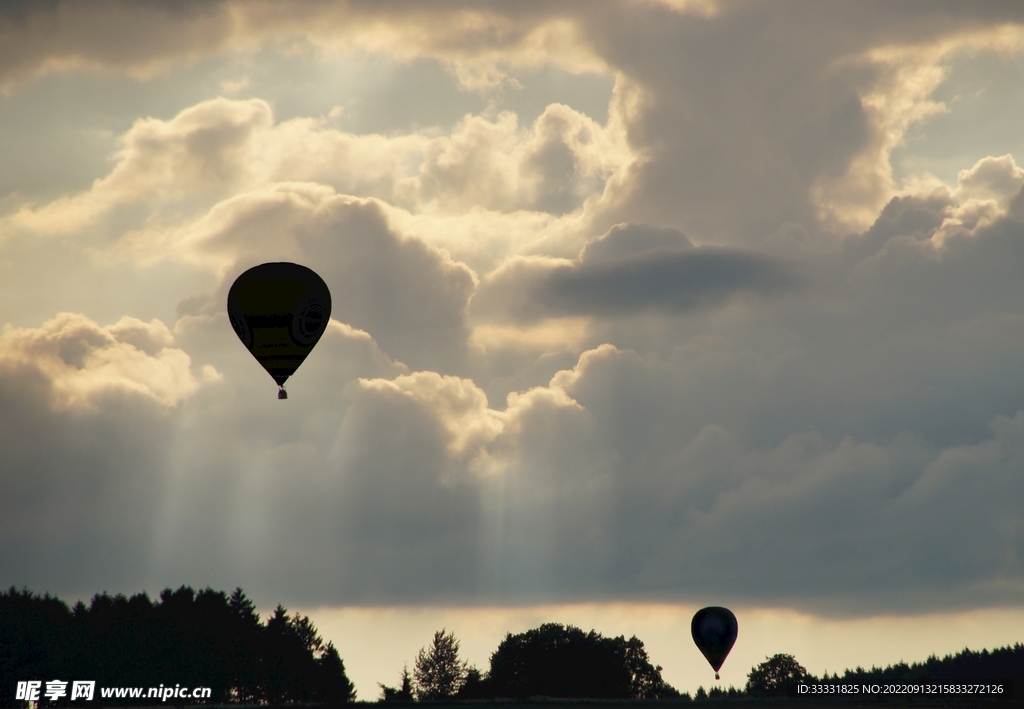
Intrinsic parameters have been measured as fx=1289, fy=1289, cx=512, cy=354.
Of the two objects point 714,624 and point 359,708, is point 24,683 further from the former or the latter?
point 714,624

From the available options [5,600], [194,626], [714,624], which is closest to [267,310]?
[714,624]

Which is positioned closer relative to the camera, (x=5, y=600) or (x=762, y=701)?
(x=762, y=701)

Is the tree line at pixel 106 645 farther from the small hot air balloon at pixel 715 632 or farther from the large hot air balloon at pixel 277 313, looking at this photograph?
the large hot air balloon at pixel 277 313

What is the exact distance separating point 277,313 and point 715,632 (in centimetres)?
7810

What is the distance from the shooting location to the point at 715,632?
14300 cm

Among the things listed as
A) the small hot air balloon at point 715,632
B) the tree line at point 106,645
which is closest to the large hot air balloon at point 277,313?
the small hot air balloon at point 715,632

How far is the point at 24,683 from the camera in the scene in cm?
16575

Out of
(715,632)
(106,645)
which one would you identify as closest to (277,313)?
(715,632)

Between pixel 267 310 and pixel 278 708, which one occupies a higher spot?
pixel 267 310

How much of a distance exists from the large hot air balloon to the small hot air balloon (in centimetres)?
7391

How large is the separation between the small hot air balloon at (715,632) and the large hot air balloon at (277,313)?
73.9 meters

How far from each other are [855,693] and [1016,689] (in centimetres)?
1817

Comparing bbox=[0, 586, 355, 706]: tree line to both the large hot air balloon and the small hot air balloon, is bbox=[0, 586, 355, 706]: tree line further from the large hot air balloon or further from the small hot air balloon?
the large hot air balloon

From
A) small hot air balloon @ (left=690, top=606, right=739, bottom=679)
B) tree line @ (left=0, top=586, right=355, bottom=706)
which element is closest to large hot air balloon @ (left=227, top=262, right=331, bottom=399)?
small hot air balloon @ (left=690, top=606, right=739, bottom=679)
